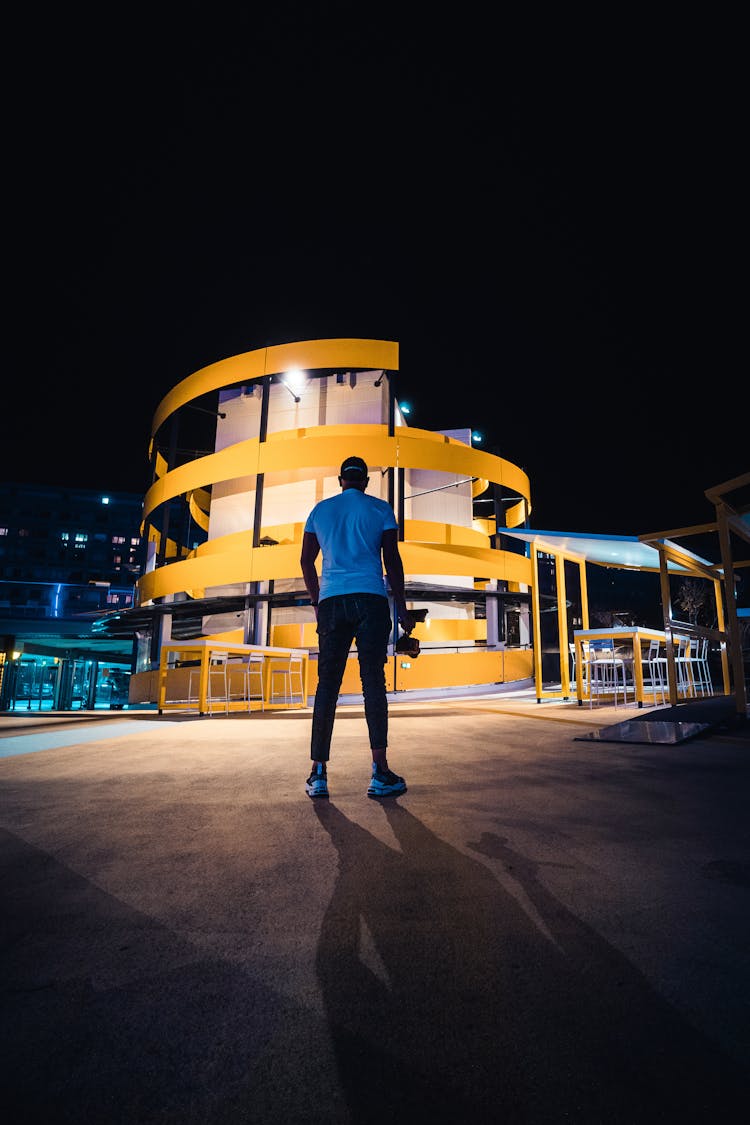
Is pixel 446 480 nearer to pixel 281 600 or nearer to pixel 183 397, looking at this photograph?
pixel 281 600

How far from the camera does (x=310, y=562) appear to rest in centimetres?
335

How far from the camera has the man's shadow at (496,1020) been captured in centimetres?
73

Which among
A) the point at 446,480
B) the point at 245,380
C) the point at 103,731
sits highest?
the point at 245,380

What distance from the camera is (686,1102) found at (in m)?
0.72

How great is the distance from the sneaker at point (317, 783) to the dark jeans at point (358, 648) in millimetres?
144

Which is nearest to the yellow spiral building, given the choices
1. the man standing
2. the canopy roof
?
the canopy roof

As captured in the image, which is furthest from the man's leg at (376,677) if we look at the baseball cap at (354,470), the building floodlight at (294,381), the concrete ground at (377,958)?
the building floodlight at (294,381)

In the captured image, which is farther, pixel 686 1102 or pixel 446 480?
pixel 446 480

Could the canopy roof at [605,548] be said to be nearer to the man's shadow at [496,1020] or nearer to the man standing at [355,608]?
the man standing at [355,608]

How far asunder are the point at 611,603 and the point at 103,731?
36.3 metres

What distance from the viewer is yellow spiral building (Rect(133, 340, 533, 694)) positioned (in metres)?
16.0

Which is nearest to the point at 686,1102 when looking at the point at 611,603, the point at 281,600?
the point at 281,600

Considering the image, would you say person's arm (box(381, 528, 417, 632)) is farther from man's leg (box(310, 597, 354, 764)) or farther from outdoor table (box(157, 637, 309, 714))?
outdoor table (box(157, 637, 309, 714))

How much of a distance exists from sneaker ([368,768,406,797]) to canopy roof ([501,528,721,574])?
5.82 metres
